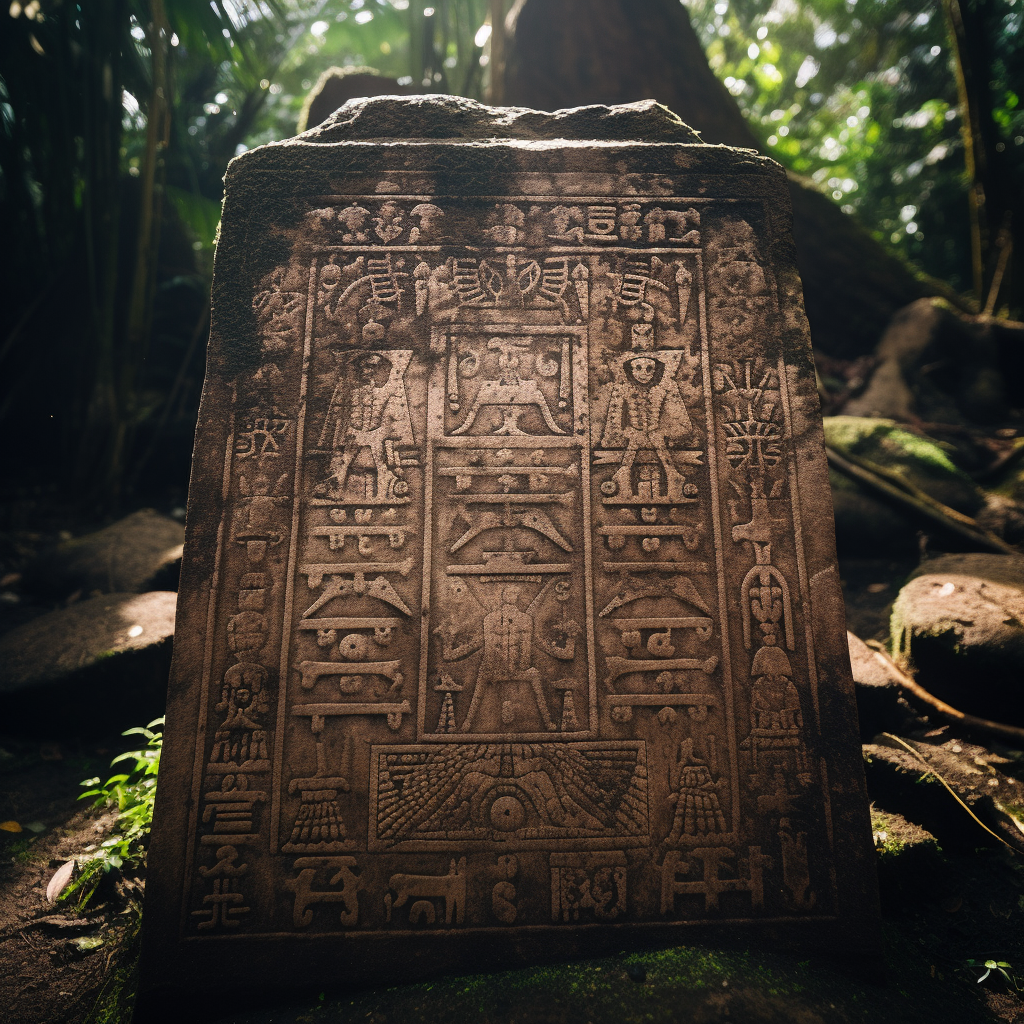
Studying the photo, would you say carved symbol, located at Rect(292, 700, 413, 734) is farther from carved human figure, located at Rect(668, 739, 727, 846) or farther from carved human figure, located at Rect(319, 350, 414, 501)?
carved human figure, located at Rect(668, 739, 727, 846)

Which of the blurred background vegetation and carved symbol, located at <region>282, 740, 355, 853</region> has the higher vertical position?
the blurred background vegetation

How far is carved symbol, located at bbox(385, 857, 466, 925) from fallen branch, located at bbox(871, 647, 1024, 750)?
7.75 ft

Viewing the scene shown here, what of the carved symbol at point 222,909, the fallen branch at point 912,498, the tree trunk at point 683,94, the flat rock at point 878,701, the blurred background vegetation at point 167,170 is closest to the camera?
the carved symbol at point 222,909

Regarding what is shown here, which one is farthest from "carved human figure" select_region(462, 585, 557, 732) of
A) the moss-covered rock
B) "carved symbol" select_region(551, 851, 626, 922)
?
the moss-covered rock

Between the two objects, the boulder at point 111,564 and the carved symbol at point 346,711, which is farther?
the boulder at point 111,564

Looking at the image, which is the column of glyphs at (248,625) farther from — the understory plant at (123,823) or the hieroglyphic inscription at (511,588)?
the understory plant at (123,823)

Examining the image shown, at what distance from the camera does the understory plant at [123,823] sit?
2.35 metres

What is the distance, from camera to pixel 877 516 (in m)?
4.30

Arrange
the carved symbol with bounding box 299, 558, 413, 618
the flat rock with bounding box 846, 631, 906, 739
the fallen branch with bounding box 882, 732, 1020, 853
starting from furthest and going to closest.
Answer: the flat rock with bounding box 846, 631, 906, 739 < the fallen branch with bounding box 882, 732, 1020, 853 < the carved symbol with bounding box 299, 558, 413, 618

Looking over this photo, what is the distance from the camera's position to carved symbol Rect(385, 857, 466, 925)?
78.2 inches

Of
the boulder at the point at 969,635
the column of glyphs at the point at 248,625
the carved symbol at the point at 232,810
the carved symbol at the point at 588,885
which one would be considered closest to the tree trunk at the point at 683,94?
the boulder at the point at 969,635

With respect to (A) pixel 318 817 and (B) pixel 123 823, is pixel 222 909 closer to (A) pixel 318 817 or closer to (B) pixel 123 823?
(A) pixel 318 817

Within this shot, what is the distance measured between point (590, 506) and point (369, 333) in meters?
1.08

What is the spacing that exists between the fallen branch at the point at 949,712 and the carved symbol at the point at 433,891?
7.75 feet
